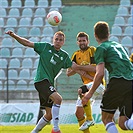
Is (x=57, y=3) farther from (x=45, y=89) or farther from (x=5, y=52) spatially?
(x=45, y=89)

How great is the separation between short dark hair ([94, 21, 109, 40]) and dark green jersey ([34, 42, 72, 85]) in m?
2.61

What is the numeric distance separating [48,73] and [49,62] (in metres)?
0.23

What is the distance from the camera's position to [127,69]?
8.42 m

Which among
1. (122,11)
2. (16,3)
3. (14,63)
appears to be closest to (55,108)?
(14,63)

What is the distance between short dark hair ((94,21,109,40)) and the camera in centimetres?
838

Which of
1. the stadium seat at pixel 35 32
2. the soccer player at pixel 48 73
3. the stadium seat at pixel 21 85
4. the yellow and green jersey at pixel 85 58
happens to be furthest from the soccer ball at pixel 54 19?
the stadium seat at pixel 35 32

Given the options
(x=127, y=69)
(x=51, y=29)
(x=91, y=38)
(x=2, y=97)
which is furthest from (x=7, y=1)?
(x=127, y=69)

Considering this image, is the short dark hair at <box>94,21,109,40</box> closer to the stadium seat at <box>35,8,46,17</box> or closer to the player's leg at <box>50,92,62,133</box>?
the player's leg at <box>50,92,62,133</box>

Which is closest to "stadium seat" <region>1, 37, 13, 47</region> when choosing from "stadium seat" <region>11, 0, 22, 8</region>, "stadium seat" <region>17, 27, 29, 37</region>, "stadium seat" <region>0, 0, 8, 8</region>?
"stadium seat" <region>17, 27, 29, 37</region>

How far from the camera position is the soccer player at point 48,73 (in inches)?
421

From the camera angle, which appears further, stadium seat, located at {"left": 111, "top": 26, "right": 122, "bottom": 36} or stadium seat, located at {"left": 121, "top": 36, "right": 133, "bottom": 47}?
stadium seat, located at {"left": 111, "top": 26, "right": 122, "bottom": 36}

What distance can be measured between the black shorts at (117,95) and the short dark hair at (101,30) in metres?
0.69

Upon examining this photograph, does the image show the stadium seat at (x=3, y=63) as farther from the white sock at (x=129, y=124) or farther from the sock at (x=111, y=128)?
the sock at (x=111, y=128)

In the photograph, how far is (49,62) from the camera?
10930mm
